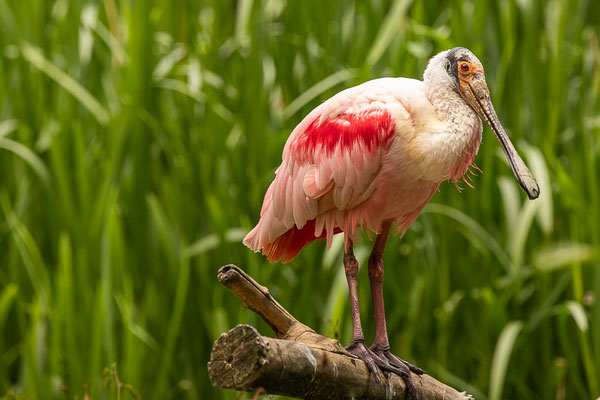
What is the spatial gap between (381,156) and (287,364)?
29.9 inches

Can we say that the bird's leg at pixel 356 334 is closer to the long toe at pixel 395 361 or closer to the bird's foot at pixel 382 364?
the bird's foot at pixel 382 364

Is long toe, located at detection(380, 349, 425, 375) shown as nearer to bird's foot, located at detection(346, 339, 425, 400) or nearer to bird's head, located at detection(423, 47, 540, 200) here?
bird's foot, located at detection(346, 339, 425, 400)

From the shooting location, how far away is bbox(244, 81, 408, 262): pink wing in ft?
8.16

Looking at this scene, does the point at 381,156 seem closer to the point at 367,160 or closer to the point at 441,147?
the point at 367,160

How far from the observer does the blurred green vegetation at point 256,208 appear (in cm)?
357

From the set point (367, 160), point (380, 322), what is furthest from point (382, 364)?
point (367, 160)

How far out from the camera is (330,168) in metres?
2.57

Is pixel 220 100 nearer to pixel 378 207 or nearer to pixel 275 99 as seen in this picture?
pixel 275 99

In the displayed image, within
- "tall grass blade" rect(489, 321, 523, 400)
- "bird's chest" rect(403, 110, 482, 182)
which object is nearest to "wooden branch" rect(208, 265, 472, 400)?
"bird's chest" rect(403, 110, 482, 182)

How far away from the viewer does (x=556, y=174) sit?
3717 millimetres

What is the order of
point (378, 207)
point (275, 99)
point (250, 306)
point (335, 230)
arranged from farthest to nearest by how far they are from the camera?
point (275, 99) < point (335, 230) < point (378, 207) < point (250, 306)

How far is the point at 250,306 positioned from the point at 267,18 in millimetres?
2165

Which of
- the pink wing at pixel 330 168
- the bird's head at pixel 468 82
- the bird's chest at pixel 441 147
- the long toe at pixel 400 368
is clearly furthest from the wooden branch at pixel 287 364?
the bird's head at pixel 468 82

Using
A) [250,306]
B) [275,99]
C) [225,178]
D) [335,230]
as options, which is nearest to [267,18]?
[275,99]
